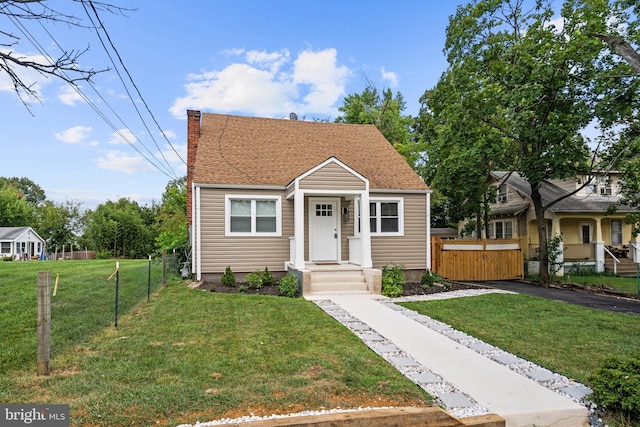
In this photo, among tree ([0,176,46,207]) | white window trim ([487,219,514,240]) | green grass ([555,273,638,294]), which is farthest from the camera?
tree ([0,176,46,207])

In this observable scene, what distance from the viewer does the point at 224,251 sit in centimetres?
1184

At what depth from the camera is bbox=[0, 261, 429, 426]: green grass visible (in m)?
3.52

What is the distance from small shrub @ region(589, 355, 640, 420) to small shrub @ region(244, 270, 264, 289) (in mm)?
8434

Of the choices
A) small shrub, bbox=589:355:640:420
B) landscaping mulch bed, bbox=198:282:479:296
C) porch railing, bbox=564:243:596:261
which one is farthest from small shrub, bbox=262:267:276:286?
porch railing, bbox=564:243:596:261

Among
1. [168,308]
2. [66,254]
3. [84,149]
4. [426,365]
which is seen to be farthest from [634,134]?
[66,254]

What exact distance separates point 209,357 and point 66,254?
4279 cm

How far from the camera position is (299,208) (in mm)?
11125

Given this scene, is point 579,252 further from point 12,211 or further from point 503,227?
point 12,211

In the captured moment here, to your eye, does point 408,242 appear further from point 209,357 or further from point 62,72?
point 62,72

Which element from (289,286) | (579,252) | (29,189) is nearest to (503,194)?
(579,252)

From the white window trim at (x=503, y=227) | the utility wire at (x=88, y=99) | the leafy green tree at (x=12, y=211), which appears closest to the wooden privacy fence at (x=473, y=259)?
the white window trim at (x=503, y=227)

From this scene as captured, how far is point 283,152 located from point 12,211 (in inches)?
1754

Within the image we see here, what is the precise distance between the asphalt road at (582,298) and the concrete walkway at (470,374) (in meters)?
5.25

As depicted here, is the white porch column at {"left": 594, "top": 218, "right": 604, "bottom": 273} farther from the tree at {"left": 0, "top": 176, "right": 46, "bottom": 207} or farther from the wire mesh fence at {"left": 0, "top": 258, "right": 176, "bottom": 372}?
the tree at {"left": 0, "top": 176, "right": 46, "bottom": 207}
